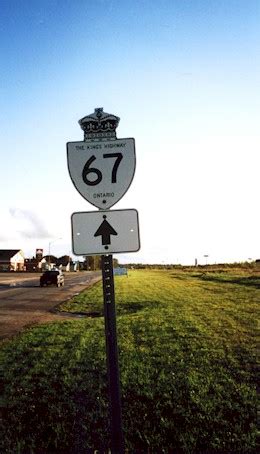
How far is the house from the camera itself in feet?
334

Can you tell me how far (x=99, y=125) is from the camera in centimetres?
346

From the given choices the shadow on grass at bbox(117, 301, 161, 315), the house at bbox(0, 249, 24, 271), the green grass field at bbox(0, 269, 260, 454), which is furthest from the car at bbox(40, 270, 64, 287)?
the house at bbox(0, 249, 24, 271)

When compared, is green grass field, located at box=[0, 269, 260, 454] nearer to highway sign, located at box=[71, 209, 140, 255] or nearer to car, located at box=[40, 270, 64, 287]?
highway sign, located at box=[71, 209, 140, 255]

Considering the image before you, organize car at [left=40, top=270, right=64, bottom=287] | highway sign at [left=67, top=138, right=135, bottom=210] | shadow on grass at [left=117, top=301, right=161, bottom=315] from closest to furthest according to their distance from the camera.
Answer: highway sign at [left=67, top=138, right=135, bottom=210]
shadow on grass at [left=117, top=301, right=161, bottom=315]
car at [left=40, top=270, right=64, bottom=287]

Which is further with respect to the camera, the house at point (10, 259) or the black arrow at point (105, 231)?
the house at point (10, 259)

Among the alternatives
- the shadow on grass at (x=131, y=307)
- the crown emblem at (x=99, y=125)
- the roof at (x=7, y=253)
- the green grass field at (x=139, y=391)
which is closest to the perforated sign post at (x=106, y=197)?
the crown emblem at (x=99, y=125)

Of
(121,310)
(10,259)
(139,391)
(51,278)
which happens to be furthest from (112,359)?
(10,259)

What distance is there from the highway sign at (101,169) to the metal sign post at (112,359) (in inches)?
21.6

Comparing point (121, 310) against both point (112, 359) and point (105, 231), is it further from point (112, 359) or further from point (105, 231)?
point (105, 231)

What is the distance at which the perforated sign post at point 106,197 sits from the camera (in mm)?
3254

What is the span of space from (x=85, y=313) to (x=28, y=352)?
7138 mm

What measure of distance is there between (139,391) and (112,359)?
2.44 m

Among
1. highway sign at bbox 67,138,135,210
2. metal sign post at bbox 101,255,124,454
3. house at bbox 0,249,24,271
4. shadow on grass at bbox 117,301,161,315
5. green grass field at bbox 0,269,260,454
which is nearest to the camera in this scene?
metal sign post at bbox 101,255,124,454

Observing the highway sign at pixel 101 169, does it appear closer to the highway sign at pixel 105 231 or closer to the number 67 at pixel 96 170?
the number 67 at pixel 96 170
